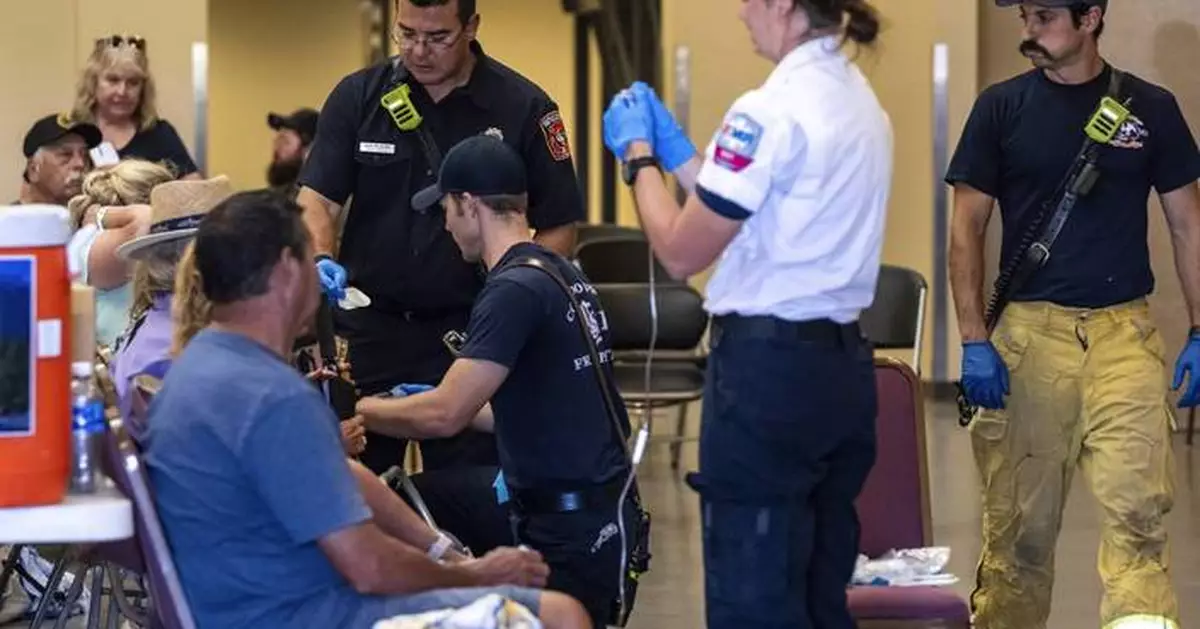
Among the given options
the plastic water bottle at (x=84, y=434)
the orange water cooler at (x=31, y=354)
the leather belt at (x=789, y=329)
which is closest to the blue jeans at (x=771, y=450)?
the leather belt at (x=789, y=329)

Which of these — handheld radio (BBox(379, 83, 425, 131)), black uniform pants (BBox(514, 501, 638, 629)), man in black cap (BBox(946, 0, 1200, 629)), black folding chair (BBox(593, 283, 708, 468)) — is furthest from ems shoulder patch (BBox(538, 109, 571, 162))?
black folding chair (BBox(593, 283, 708, 468))

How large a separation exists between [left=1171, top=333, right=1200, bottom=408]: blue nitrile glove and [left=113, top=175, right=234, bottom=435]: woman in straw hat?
223 centimetres

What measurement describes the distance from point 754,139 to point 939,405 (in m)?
7.07

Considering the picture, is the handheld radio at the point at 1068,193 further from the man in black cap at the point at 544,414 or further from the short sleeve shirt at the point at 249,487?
the short sleeve shirt at the point at 249,487

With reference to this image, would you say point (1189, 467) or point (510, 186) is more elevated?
point (510, 186)

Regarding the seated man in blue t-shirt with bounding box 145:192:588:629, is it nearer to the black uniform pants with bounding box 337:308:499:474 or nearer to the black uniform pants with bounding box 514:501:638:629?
the black uniform pants with bounding box 514:501:638:629

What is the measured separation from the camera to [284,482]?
9.91 ft

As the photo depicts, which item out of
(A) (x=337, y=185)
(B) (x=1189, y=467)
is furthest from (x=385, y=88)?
(B) (x=1189, y=467)

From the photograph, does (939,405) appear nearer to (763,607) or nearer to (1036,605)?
(1036,605)

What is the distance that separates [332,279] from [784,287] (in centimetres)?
132

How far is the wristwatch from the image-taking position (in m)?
3.51

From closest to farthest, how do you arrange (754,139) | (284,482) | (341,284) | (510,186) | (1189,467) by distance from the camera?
1. (284,482)
2. (754,139)
3. (510,186)
4. (341,284)
5. (1189,467)

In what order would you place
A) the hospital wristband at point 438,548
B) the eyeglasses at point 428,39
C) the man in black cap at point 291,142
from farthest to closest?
the man in black cap at point 291,142 < the eyeglasses at point 428,39 < the hospital wristband at point 438,548

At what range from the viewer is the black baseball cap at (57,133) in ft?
22.2
